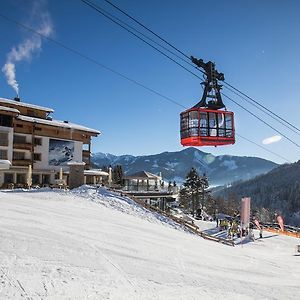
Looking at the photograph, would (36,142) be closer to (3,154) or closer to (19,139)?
(19,139)

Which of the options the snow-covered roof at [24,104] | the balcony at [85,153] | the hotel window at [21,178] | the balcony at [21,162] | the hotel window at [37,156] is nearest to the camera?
the balcony at [21,162]

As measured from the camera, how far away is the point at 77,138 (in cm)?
5097

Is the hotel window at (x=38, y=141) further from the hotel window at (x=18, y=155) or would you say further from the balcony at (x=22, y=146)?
the hotel window at (x=18, y=155)

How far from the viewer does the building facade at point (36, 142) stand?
42031 millimetres

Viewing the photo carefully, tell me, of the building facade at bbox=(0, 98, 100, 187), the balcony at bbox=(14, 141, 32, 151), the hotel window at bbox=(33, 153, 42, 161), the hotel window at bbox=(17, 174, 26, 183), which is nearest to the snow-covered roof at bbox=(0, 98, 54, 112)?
the building facade at bbox=(0, 98, 100, 187)

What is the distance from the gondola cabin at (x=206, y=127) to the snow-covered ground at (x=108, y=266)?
5.62 metres

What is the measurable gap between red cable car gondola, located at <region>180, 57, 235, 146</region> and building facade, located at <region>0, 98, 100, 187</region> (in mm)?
26241

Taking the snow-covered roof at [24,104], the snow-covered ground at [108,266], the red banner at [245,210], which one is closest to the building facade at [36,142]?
the snow-covered roof at [24,104]

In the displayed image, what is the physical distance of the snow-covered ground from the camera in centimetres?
855

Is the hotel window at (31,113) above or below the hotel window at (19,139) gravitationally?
above

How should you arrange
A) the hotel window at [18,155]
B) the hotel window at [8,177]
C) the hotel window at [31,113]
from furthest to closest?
the hotel window at [31,113] < the hotel window at [18,155] < the hotel window at [8,177]

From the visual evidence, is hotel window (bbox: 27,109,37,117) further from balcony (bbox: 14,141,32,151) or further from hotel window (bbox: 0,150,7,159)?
hotel window (bbox: 0,150,7,159)

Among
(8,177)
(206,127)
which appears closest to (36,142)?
(8,177)

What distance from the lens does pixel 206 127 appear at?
19969 millimetres
